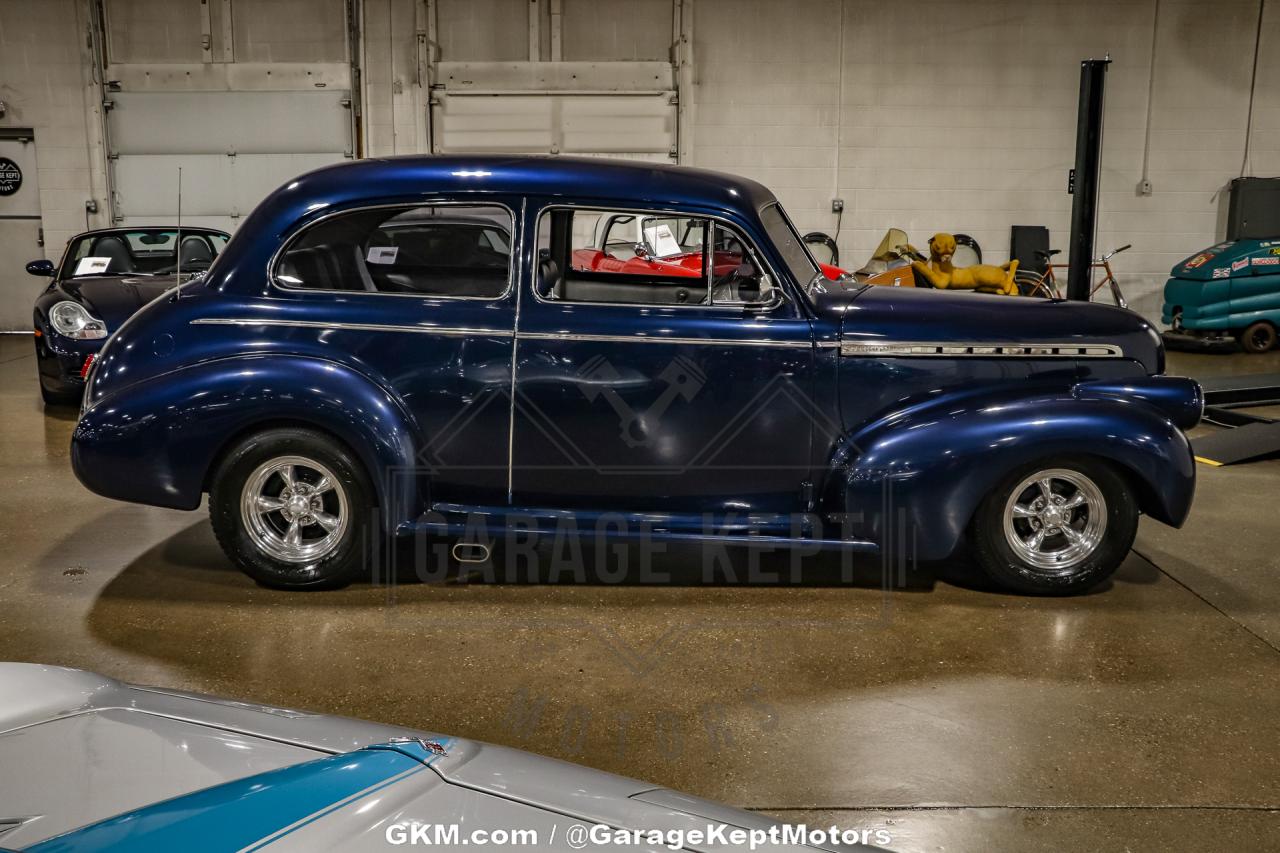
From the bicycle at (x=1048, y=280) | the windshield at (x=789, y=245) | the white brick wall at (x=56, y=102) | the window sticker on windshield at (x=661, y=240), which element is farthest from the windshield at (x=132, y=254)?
the bicycle at (x=1048, y=280)

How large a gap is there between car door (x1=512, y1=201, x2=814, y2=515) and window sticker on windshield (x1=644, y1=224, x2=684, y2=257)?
1504mm

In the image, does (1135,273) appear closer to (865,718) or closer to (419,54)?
(419,54)

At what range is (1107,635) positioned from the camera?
4.00m

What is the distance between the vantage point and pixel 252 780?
1.53m

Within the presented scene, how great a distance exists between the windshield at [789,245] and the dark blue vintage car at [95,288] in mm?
4433

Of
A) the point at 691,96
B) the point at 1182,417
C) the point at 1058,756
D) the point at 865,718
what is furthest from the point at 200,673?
the point at 691,96

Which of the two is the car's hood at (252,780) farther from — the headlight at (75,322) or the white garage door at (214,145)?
the white garage door at (214,145)

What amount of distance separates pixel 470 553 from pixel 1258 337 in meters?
10.8

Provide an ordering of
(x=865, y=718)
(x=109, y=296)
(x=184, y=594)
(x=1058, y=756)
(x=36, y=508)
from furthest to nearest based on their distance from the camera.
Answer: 1. (x=109, y=296)
2. (x=36, y=508)
3. (x=184, y=594)
4. (x=865, y=718)
5. (x=1058, y=756)

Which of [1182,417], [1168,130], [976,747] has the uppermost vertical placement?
[1168,130]

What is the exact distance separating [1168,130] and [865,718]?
13.1 m

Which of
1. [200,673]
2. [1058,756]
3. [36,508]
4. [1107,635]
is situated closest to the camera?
[1058,756]

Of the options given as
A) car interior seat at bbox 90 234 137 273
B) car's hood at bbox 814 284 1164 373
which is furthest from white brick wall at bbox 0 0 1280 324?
car's hood at bbox 814 284 1164 373

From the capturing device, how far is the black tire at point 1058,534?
422 centimetres
